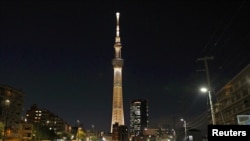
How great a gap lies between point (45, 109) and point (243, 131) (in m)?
179

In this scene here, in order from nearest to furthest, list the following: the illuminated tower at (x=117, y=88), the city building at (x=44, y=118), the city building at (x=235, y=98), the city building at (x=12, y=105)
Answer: the city building at (x=235, y=98), the city building at (x=12, y=105), the illuminated tower at (x=117, y=88), the city building at (x=44, y=118)

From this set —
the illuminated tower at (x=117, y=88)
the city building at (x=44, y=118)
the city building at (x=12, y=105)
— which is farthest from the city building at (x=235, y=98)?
the city building at (x=44, y=118)

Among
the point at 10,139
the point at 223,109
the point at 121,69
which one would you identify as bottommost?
the point at 10,139

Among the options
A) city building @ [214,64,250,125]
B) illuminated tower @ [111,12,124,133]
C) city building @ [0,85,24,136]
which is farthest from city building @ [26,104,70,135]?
city building @ [214,64,250,125]

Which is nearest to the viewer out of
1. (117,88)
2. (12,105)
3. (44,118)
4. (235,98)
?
(235,98)

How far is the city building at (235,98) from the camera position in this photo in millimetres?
74438

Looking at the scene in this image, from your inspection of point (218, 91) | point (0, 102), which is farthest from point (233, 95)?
point (0, 102)

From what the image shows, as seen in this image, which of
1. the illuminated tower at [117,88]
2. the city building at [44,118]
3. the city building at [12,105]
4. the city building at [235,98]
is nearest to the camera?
the city building at [235,98]

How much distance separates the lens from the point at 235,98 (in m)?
83.7

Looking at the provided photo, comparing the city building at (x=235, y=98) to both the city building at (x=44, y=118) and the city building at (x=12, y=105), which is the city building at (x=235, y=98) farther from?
the city building at (x=44, y=118)

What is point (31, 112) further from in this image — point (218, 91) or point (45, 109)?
point (218, 91)

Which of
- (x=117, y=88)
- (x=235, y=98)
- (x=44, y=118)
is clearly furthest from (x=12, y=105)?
(x=44, y=118)

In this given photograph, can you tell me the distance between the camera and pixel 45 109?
18362cm

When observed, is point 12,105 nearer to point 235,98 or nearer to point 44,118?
point 235,98
